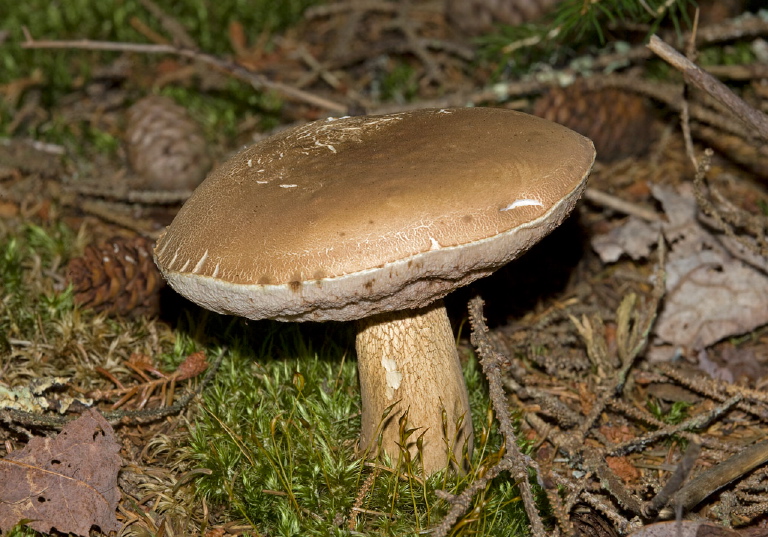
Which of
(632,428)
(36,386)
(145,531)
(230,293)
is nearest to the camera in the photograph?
(230,293)

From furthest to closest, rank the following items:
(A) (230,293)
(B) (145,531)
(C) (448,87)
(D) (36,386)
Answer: (C) (448,87) → (D) (36,386) → (B) (145,531) → (A) (230,293)

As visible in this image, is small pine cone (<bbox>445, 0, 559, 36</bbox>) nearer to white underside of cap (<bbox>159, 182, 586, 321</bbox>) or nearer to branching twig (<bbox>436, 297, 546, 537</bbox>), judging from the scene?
branching twig (<bbox>436, 297, 546, 537</bbox>)

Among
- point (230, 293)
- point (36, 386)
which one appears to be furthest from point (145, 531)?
point (230, 293)

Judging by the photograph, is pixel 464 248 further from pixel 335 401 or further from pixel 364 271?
pixel 335 401

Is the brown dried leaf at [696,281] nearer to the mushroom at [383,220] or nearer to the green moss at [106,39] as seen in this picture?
the mushroom at [383,220]

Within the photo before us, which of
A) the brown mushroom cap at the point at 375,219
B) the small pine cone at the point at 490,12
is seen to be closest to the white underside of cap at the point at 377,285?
the brown mushroom cap at the point at 375,219

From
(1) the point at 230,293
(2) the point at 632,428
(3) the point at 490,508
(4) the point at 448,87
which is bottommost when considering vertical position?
(2) the point at 632,428

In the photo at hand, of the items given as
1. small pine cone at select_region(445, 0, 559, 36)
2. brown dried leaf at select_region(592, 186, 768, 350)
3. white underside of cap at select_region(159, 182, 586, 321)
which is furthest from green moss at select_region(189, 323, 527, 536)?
small pine cone at select_region(445, 0, 559, 36)

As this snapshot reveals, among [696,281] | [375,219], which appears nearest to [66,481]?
[375,219]
